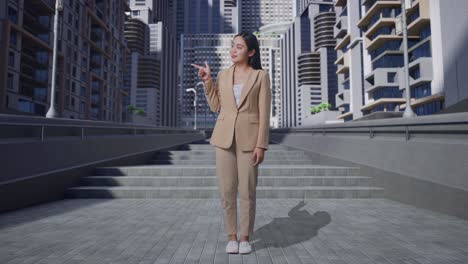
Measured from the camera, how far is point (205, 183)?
21.2 feet

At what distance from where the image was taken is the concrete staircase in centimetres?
610

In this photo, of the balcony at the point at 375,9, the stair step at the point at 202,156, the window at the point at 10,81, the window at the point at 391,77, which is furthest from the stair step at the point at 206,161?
the balcony at the point at 375,9

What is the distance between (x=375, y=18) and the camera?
4350 cm

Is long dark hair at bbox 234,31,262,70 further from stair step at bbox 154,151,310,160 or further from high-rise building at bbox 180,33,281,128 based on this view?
high-rise building at bbox 180,33,281,128

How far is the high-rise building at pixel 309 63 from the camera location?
416 ft

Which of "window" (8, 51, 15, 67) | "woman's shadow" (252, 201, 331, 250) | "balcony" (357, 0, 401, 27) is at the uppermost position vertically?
"balcony" (357, 0, 401, 27)

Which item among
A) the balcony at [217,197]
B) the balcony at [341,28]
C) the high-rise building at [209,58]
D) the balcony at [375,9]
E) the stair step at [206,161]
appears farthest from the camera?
the high-rise building at [209,58]

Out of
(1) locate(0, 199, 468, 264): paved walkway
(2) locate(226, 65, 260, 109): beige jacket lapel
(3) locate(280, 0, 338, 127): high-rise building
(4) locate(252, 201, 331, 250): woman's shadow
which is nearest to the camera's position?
(1) locate(0, 199, 468, 264): paved walkway

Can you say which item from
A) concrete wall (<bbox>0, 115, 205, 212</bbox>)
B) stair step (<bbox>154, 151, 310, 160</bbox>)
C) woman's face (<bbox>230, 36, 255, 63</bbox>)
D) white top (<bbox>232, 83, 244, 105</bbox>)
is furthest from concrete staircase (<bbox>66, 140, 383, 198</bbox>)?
woman's face (<bbox>230, 36, 255, 63</bbox>)

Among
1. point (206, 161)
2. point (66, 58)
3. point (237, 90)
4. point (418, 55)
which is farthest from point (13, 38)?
point (418, 55)

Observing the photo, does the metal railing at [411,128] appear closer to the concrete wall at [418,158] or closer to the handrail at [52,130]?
the concrete wall at [418,158]

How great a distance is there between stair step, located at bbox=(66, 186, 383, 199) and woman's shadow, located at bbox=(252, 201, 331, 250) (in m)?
1.28

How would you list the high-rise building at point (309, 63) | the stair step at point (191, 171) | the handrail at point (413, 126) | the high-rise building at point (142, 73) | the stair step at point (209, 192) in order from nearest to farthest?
the handrail at point (413, 126) → the stair step at point (209, 192) → the stair step at point (191, 171) → the high-rise building at point (309, 63) → the high-rise building at point (142, 73)

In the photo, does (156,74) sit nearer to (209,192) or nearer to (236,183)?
(209,192)
